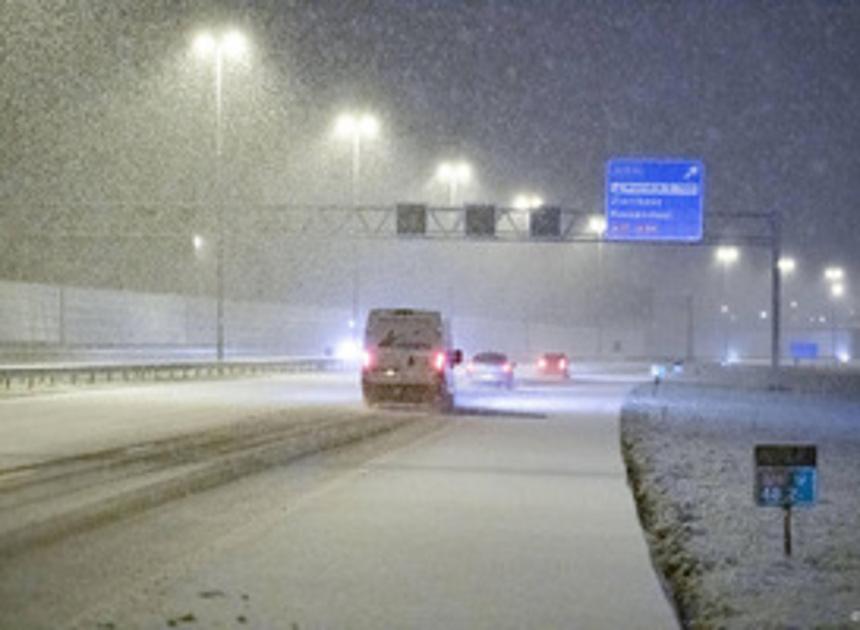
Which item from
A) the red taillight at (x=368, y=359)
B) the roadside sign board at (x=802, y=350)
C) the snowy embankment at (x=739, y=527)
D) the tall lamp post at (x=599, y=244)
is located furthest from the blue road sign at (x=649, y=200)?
the roadside sign board at (x=802, y=350)

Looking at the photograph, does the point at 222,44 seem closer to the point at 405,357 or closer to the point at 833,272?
the point at 405,357

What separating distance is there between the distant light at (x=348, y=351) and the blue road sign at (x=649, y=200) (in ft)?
68.9

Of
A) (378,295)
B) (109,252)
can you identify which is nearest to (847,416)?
(109,252)

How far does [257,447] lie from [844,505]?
10134mm

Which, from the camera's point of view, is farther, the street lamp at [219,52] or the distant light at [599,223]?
the distant light at [599,223]

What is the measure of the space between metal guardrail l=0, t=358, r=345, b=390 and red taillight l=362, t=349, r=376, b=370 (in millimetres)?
13404

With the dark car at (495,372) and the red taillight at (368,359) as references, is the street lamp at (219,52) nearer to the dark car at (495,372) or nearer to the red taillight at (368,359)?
the dark car at (495,372)

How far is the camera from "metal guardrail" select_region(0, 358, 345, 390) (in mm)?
44125

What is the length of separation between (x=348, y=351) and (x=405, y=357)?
1697 inches

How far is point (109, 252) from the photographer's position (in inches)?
3051

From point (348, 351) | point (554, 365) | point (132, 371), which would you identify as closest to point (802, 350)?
point (348, 351)

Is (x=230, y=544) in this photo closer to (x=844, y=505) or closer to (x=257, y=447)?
(x=844, y=505)

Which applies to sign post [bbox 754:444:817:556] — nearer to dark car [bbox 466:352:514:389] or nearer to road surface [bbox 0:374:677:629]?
road surface [bbox 0:374:677:629]

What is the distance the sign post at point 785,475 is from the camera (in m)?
11.2
